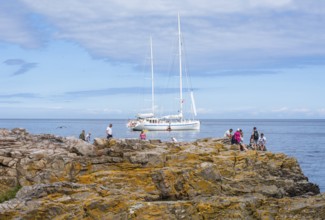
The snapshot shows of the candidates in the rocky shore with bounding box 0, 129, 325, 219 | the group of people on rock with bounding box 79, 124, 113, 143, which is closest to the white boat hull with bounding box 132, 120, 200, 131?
the group of people on rock with bounding box 79, 124, 113, 143

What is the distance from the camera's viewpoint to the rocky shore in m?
14.5

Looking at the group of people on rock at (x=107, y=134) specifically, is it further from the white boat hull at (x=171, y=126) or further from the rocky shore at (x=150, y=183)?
the white boat hull at (x=171, y=126)

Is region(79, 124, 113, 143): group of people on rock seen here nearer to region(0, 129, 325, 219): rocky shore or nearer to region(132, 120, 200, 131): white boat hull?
region(0, 129, 325, 219): rocky shore

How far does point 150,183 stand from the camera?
74.2 ft

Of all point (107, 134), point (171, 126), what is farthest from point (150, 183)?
point (171, 126)

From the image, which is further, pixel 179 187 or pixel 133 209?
pixel 179 187

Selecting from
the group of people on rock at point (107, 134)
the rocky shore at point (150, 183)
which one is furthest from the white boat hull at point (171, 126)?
the rocky shore at point (150, 183)

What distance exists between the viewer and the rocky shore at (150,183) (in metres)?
14.5

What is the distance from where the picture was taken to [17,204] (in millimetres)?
15078

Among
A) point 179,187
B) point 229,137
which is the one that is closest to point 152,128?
point 229,137

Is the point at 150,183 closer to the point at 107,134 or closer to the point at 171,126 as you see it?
the point at 107,134

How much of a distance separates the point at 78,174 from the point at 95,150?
3.38m

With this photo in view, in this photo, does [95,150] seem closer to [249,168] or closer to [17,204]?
[249,168]

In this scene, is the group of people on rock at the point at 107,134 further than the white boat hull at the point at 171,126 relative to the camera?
No
